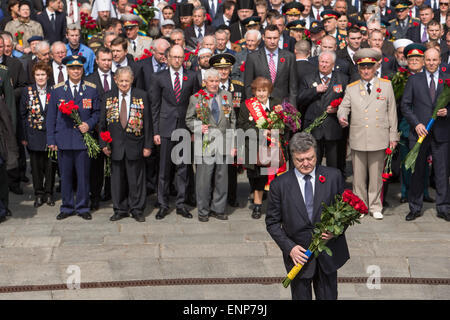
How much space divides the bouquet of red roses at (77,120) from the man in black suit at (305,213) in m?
4.75

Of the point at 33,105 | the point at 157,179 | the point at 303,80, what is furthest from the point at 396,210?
the point at 33,105

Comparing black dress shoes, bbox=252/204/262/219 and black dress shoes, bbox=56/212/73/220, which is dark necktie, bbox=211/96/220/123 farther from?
black dress shoes, bbox=56/212/73/220

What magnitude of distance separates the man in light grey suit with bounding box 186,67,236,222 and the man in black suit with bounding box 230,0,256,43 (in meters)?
4.29

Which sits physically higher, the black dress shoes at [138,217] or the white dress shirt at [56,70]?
the white dress shirt at [56,70]

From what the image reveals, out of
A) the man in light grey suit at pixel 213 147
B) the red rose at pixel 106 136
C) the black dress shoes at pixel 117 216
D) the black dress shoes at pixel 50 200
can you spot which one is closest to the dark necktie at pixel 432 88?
the man in light grey suit at pixel 213 147

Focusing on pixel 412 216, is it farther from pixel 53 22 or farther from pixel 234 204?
pixel 53 22

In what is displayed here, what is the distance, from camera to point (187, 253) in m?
9.35

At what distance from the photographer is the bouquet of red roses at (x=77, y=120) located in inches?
415

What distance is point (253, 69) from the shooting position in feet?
37.0

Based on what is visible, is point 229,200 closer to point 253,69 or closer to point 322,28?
point 253,69

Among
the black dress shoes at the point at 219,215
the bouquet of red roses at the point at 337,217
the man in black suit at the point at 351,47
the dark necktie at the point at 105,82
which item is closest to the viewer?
the bouquet of red roses at the point at 337,217

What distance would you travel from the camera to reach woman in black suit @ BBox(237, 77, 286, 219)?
10.6m

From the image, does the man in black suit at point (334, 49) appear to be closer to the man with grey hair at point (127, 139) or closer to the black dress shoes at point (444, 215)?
the black dress shoes at point (444, 215)

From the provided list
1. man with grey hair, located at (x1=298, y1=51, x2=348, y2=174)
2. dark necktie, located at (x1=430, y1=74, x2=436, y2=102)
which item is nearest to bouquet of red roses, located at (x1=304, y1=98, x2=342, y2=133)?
man with grey hair, located at (x1=298, y1=51, x2=348, y2=174)
